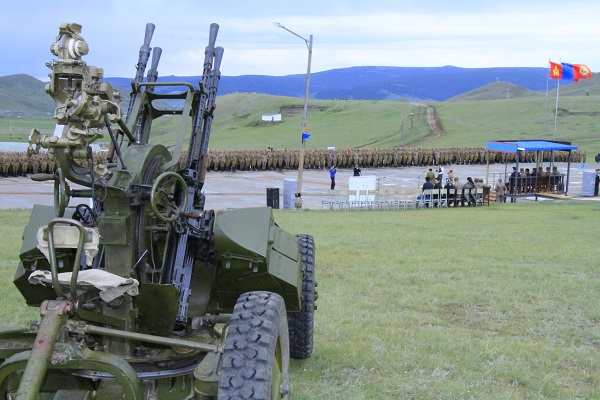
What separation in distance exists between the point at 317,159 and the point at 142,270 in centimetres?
5065

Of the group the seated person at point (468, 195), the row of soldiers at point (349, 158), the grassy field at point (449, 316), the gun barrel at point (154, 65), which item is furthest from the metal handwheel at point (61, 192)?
the row of soldiers at point (349, 158)

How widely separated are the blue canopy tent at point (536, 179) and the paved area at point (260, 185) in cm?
98


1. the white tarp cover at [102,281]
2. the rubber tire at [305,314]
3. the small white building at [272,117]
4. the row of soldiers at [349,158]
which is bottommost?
the rubber tire at [305,314]

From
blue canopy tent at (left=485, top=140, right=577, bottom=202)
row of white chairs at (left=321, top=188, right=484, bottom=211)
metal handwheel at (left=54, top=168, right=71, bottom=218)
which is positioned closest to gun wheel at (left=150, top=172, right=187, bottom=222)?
metal handwheel at (left=54, top=168, right=71, bottom=218)

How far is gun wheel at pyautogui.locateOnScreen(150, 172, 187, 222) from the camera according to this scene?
4691 millimetres

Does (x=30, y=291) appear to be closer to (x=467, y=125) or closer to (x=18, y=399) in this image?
(x=18, y=399)

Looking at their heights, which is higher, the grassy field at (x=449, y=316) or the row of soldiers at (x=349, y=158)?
the row of soldiers at (x=349, y=158)

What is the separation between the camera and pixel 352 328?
27.5 feet

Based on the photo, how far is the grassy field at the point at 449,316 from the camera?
259 inches

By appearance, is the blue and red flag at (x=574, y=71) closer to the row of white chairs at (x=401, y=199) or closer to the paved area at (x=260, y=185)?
the paved area at (x=260, y=185)

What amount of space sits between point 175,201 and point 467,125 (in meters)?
91.8

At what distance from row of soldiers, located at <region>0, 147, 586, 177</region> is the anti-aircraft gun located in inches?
1613

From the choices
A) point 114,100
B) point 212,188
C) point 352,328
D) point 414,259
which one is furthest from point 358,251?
point 212,188

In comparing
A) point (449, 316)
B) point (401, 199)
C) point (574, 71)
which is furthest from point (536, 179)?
point (449, 316)
